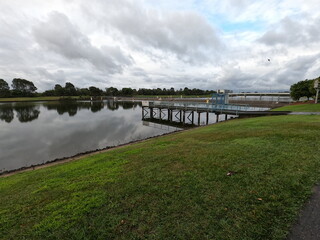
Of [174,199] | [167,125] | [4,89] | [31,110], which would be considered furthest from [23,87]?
[174,199]

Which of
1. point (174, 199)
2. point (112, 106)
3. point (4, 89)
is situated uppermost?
point (4, 89)

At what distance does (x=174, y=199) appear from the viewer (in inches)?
144

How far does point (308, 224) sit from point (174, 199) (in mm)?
2448

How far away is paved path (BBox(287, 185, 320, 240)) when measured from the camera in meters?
2.44

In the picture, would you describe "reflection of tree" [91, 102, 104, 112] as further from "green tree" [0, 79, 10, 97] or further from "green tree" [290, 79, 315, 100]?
"green tree" [0, 79, 10, 97]

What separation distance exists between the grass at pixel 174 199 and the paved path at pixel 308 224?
106 mm

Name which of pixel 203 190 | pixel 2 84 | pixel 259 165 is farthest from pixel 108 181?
pixel 2 84

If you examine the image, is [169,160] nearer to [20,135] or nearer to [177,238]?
[177,238]

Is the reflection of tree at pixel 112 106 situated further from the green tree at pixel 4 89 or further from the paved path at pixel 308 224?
the green tree at pixel 4 89

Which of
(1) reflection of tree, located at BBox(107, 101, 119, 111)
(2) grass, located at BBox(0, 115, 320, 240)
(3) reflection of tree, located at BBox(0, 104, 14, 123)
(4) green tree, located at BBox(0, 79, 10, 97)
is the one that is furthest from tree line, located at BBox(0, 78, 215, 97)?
(2) grass, located at BBox(0, 115, 320, 240)

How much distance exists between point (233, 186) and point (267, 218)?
3.64 ft

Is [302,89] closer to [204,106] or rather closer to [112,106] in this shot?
[204,106]

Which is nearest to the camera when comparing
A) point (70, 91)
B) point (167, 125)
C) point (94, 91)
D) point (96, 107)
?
point (167, 125)

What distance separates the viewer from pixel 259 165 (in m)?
4.93
